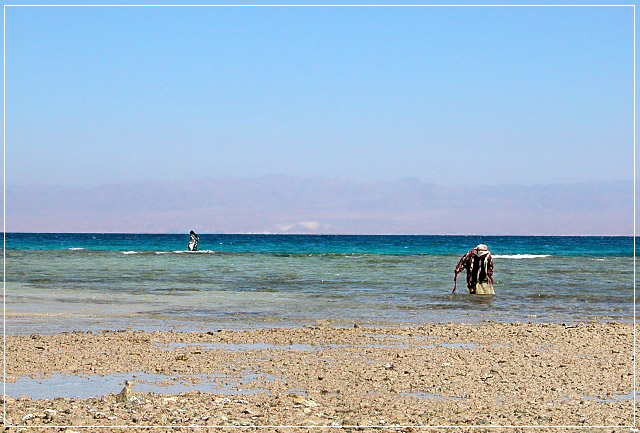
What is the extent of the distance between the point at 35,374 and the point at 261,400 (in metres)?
2.99

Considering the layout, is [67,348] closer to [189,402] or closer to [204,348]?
[204,348]

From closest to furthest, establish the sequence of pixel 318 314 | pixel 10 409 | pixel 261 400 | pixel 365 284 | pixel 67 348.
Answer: pixel 10 409
pixel 261 400
pixel 67 348
pixel 318 314
pixel 365 284

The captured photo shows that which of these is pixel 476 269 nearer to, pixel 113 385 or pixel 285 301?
pixel 285 301

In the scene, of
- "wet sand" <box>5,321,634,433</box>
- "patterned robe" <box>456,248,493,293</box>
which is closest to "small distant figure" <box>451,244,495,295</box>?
"patterned robe" <box>456,248,493,293</box>

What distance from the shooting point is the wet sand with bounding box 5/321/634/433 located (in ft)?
24.3

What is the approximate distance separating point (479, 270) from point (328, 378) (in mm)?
13809

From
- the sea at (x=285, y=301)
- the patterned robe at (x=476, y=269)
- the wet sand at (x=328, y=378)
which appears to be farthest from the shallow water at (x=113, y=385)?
the patterned robe at (x=476, y=269)

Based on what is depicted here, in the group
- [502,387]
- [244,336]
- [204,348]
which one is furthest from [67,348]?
[502,387]

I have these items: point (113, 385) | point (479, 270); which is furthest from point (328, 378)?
point (479, 270)

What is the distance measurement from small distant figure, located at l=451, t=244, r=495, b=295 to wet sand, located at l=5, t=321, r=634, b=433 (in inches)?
339

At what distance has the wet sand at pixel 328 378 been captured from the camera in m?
7.39

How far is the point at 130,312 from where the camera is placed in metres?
17.7

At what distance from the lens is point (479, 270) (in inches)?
890

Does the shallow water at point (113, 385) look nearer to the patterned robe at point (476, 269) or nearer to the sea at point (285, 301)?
the sea at point (285, 301)
